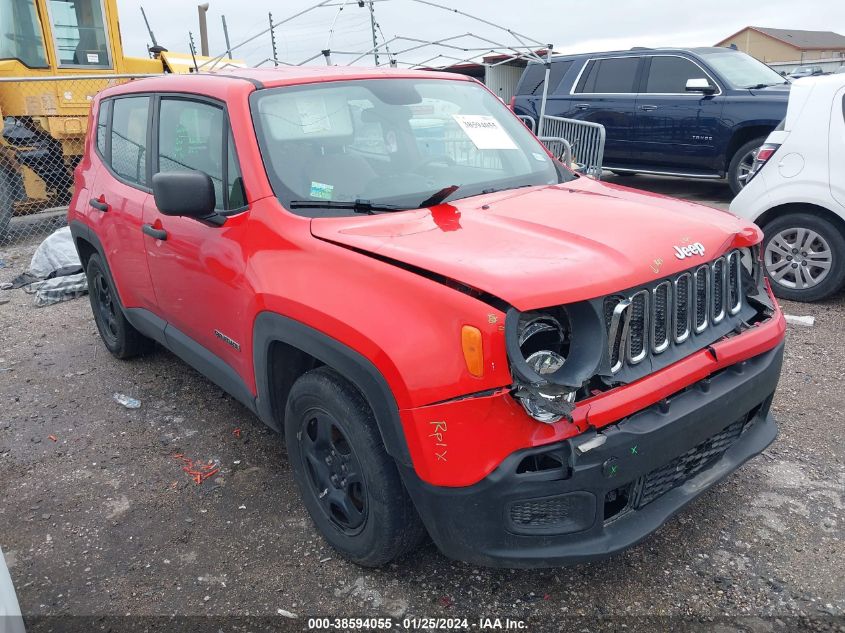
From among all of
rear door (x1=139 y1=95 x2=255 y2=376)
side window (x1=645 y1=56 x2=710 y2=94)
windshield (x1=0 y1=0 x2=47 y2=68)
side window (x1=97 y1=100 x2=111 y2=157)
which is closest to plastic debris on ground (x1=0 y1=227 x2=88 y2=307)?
side window (x1=97 y1=100 x2=111 y2=157)

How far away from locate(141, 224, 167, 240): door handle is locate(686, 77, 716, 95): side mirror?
24.7ft

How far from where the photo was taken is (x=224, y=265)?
302cm

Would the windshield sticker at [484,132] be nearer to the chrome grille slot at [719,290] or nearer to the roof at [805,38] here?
the chrome grille slot at [719,290]

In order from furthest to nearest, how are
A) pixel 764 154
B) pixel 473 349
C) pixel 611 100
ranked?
1. pixel 611 100
2. pixel 764 154
3. pixel 473 349

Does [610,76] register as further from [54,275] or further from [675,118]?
[54,275]

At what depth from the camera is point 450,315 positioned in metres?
2.05

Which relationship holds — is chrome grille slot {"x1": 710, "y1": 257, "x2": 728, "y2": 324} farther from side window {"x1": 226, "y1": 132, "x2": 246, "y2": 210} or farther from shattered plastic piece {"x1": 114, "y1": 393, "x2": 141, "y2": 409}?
shattered plastic piece {"x1": 114, "y1": 393, "x2": 141, "y2": 409}

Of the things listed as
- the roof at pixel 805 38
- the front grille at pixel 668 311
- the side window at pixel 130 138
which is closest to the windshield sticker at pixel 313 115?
the side window at pixel 130 138

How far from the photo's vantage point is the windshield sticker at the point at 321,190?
2.82 metres

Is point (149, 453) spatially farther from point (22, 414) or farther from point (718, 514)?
point (718, 514)

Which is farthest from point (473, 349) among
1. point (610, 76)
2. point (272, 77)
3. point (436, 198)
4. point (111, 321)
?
point (610, 76)

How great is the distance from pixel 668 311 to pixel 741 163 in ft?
24.1

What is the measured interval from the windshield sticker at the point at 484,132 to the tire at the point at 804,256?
2.73 meters

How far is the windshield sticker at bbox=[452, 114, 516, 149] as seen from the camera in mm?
3367
